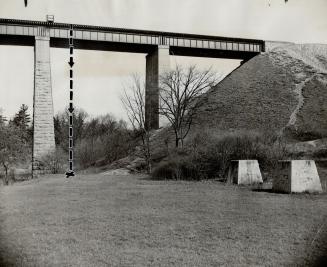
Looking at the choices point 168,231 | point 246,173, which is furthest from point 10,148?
point 168,231

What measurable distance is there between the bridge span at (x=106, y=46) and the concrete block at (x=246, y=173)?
16.8m

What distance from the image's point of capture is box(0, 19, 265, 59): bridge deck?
29031mm

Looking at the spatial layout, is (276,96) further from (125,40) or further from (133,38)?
(125,40)

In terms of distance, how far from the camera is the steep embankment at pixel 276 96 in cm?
2916

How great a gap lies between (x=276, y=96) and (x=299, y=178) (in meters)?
25.0

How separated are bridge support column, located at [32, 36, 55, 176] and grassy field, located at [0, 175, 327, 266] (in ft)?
60.1

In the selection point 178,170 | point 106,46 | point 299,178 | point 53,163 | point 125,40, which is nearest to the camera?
point 299,178

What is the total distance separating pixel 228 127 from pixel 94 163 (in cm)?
1212

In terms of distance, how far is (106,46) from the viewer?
32250mm

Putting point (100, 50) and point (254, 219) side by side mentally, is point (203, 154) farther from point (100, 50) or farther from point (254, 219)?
point (100, 50)

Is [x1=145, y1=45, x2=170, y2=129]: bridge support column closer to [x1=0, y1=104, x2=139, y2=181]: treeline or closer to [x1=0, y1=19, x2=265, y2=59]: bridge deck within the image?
[x1=0, y1=19, x2=265, y2=59]: bridge deck

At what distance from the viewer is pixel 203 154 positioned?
1570 cm

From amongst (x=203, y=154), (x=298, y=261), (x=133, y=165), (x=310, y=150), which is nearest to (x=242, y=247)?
(x=298, y=261)

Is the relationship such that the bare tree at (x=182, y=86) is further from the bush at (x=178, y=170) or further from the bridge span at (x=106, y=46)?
the bush at (x=178, y=170)
